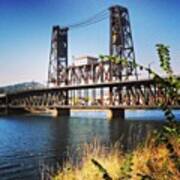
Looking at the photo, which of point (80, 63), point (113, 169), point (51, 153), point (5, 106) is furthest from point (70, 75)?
point (113, 169)

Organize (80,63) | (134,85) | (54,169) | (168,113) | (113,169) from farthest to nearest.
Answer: (80,63), (134,85), (54,169), (113,169), (168,113)

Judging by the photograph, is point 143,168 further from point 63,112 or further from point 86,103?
point 63,112

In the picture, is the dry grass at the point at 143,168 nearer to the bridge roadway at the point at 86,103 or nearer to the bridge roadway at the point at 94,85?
the bridge roadway at the point at 86,103

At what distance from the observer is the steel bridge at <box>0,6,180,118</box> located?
108312 millimetres

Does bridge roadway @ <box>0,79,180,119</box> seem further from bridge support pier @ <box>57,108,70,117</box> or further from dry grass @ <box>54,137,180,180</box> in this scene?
dry grass @ <box>54,137,180,180</box>

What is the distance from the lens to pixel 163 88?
6.93m

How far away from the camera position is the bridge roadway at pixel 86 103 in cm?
10478

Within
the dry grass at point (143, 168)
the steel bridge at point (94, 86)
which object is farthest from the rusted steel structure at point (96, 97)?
the dry grass at point (143, 168)

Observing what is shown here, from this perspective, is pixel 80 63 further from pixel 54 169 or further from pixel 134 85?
pixel 54 169

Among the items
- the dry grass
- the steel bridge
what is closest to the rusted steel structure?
the steel bridge

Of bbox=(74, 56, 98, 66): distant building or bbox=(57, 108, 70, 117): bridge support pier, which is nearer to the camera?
bbox=(57, 108, 70, 117): bridge support pier

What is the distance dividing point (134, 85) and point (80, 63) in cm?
4375

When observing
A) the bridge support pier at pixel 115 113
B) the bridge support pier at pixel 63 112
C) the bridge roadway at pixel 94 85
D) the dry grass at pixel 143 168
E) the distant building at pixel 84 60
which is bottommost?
the dry grass at pixel 143 168

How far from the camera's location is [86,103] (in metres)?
115
